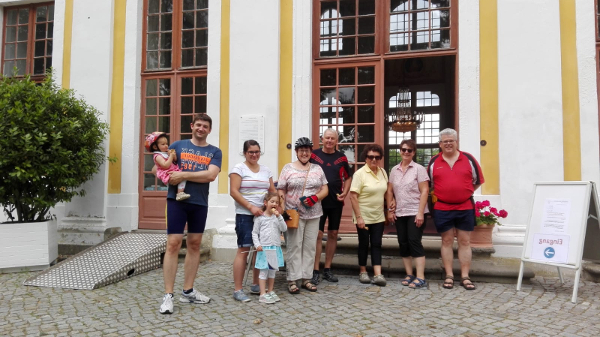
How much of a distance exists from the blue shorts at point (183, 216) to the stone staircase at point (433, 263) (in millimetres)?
1881

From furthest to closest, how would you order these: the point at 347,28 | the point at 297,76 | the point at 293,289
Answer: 1. the point at 347,28
2. the point at 297,76
3. the point at 293,289

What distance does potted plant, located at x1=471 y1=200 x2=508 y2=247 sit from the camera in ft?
17.1

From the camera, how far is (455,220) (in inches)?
187

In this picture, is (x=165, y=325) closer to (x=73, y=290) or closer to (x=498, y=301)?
(x=73, y=290)

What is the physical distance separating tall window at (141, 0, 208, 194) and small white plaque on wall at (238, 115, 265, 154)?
95 centimetres

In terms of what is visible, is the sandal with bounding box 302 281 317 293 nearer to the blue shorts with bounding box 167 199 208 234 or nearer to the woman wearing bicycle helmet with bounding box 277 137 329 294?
the woman wearing bicycle helmet with bounding box 277 137 329 294

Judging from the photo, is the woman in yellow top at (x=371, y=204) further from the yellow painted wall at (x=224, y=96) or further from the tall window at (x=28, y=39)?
the tall window at (x=28, y=39)

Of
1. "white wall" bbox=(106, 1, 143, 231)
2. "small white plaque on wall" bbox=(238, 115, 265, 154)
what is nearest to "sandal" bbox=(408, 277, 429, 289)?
"small white plaque on wall" bbox=(238, 115, 265, 154)

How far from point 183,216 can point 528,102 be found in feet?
14.6

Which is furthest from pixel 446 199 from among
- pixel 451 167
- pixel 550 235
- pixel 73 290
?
pixel 73 290

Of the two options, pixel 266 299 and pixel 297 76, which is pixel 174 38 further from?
pixel 266 299

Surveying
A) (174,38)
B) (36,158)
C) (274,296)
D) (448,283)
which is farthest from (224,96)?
(448,283)

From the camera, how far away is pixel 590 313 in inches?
151

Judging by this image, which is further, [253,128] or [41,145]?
[253,128]
